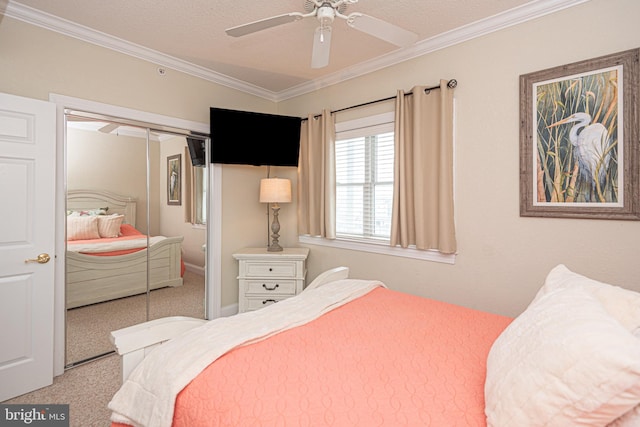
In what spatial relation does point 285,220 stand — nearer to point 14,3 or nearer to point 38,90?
point 38,90

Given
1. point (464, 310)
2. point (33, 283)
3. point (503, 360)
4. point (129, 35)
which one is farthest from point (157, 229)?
point (503, 360)

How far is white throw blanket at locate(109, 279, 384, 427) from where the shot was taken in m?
1.12

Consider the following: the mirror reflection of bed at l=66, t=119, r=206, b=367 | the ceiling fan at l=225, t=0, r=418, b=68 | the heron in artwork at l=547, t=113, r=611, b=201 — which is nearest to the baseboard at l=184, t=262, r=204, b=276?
the mirror reflection of bed at l=66, t=119, r=206, b=367

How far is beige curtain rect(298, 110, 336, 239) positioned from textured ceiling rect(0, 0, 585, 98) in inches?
24.6

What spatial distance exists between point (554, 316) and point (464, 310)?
2.98 ft

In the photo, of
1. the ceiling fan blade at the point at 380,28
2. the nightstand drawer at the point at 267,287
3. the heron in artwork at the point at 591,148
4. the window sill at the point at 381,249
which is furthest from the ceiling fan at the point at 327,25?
the nightstand drawer at the point at 267,287

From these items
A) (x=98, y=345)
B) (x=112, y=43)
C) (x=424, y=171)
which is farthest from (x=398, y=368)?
(x=112, y=43)

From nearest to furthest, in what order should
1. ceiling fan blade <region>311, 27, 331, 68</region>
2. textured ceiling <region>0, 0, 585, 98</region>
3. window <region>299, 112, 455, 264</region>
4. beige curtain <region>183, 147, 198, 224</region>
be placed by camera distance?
ceiling fan blade <region>311, 27, 331, 68</region> → textured ceiling <region>0, 0, 585, 98</region> → window <region>299, 112, 455, 264</region> → beige curtain <region>183, 147, 198, 224</region>

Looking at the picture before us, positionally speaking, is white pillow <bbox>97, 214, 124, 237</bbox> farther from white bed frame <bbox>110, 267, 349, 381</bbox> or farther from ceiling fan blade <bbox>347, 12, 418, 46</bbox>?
ceiling fan blade <bbox>347, 12, 418, 46</bbox>

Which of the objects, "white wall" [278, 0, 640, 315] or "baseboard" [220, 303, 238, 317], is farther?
"baseboard" [220, 303, 238, 317]

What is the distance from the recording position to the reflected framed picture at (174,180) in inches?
120

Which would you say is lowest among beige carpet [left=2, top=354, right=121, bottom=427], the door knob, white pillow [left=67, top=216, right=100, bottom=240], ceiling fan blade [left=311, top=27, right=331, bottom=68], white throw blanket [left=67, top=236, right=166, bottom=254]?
beige carpet [left=2, top=354, right=121, bottom=427]

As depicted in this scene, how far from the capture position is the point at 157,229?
9.84 feet

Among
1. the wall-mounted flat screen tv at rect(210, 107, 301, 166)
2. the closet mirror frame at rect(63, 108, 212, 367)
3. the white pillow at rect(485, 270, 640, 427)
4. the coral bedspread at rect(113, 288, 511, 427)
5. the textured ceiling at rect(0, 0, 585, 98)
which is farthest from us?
the wall-mounted flat screen tv at rect(210, 107, 301, 166)
